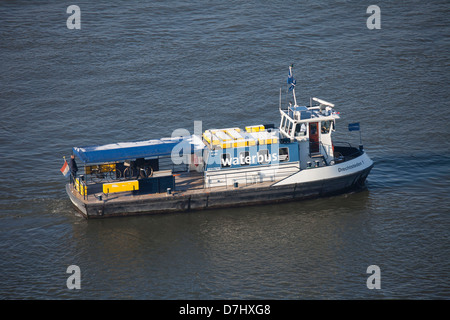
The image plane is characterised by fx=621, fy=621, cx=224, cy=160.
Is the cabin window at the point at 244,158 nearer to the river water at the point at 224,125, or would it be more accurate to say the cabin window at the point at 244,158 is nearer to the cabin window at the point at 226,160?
the cabin window at the point at 226,160

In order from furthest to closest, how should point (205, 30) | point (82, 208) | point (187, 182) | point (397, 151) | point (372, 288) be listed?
point (205, 30), point (397, 151), point (187, 182), point (82, 208), point (372, 288)

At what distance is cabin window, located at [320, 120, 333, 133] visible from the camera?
37.1 m

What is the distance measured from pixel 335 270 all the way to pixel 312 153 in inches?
374

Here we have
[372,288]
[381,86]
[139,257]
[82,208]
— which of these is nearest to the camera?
[372,288]

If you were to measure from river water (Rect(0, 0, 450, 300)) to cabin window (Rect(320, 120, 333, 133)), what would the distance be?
163 inches

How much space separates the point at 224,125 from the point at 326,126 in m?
10.7

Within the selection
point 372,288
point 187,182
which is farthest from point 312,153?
point 372,288

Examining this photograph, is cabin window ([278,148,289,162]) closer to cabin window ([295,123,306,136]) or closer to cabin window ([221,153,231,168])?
cabin window ([295,123,306,136])

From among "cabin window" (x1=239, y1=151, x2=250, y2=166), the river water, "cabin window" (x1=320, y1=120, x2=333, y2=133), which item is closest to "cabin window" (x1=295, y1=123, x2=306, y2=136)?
"cabin window" (x1=320, y1=120, x2=333, y2=133)

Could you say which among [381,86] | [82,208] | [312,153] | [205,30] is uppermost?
[205,30]

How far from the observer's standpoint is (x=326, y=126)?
37188mm

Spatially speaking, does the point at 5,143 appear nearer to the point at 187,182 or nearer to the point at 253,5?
the point at 187,182

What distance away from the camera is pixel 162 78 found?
52750 millimetres

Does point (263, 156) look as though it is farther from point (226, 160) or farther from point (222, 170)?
point (222, 170)
